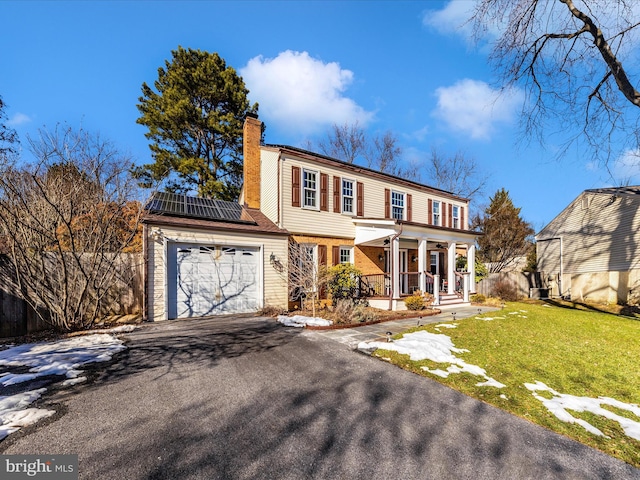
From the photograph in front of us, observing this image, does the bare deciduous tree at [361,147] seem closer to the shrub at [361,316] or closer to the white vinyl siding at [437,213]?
the white vinyl siding at [437,213]

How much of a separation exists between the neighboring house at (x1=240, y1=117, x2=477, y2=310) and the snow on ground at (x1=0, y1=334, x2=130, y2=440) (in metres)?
7.39

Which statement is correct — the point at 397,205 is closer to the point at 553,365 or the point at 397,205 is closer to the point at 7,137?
the point at 553,365

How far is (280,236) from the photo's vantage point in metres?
11.5

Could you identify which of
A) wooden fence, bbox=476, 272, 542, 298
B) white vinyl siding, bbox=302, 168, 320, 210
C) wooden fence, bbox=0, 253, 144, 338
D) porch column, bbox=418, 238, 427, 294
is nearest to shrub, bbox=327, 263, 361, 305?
porch column, bbox=418, 238, 427, 294

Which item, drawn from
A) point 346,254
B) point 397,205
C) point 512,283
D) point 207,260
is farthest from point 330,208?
point 512,283

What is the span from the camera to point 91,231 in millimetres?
8078

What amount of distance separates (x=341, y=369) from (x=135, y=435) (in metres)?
3.19

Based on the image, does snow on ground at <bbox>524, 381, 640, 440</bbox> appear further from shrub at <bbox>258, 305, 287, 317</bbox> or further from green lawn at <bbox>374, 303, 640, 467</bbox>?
shrub at <bbox>258, 305, 287, 317</bbox>

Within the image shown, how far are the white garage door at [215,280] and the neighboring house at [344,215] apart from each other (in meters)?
2.51

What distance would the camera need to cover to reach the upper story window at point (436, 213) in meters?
17.8

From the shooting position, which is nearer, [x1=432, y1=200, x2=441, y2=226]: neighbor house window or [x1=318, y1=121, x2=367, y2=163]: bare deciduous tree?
[x1=432, y1=200, x2=441, y2=226]: neighbor house window

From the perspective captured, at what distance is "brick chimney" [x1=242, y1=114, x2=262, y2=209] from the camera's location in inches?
519

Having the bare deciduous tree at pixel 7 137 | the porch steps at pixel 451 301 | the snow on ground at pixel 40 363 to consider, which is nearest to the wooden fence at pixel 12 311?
the snow on ground at pixel 40 363

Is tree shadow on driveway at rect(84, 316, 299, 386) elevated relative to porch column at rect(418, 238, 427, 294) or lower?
lower
